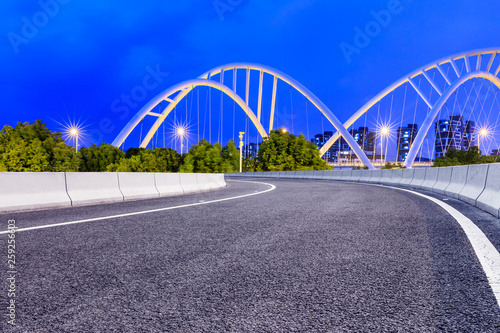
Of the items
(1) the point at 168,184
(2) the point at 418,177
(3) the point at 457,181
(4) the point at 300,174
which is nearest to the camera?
(3) the point at 457,181

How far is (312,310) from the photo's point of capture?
272 centimetres

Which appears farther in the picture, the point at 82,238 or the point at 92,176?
the point at 92,176

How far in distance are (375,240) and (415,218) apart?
95.8 inches

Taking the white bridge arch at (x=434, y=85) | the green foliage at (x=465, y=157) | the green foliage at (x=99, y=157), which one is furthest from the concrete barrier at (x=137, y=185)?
the green foliage at (x=465, y=157)

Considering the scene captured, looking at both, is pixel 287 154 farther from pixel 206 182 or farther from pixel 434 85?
pixel 206 182

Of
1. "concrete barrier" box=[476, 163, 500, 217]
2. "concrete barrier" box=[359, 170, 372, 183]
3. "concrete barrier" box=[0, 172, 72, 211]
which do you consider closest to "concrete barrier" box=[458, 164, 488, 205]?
"concrete barrier" box=[476, 163, 500, 217]

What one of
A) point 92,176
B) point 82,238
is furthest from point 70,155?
point 82,238

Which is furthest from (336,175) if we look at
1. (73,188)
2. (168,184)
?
(73,188)

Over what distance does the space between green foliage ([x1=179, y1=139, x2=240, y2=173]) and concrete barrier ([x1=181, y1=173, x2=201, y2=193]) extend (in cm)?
7962

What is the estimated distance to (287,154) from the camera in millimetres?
75438

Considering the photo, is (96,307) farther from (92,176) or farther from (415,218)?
(92,176)

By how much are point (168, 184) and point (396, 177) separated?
13189 mm

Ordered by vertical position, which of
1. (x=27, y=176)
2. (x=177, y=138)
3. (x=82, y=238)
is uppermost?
(x=177, y=138)

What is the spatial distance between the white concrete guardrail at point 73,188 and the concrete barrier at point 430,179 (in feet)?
30.4
